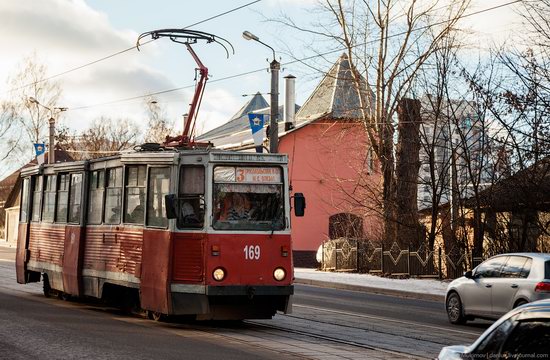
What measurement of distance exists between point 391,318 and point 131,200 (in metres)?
5.94

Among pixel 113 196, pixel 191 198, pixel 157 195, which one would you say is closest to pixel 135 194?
pixel 157 195

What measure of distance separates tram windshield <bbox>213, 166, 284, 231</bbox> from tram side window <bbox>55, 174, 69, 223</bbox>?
5.82 meters

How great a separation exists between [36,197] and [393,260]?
18315 millimetres

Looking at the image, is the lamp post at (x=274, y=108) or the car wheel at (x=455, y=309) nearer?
the car wheel at (x=455, y=309)

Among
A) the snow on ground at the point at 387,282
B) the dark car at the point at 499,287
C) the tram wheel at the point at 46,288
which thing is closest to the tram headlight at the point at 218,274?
the dark car at the point at 499,287

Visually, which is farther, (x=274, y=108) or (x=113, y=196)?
(x=274, y=108)

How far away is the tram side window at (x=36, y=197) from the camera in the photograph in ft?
71.8

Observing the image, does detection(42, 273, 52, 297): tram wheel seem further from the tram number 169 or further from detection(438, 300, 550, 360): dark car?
detection(438, 300, 550, 360): dark car

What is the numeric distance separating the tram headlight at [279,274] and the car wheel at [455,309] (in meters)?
4.84

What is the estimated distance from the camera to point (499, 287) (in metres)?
17.2

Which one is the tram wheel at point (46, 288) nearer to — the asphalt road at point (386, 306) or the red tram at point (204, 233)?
the red tram at point (204, 233)

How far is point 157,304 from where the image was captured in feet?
50.2

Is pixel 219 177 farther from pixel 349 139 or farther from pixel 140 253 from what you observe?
pixel 349 139

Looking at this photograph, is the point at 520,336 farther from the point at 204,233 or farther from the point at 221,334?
the point at 204,233
